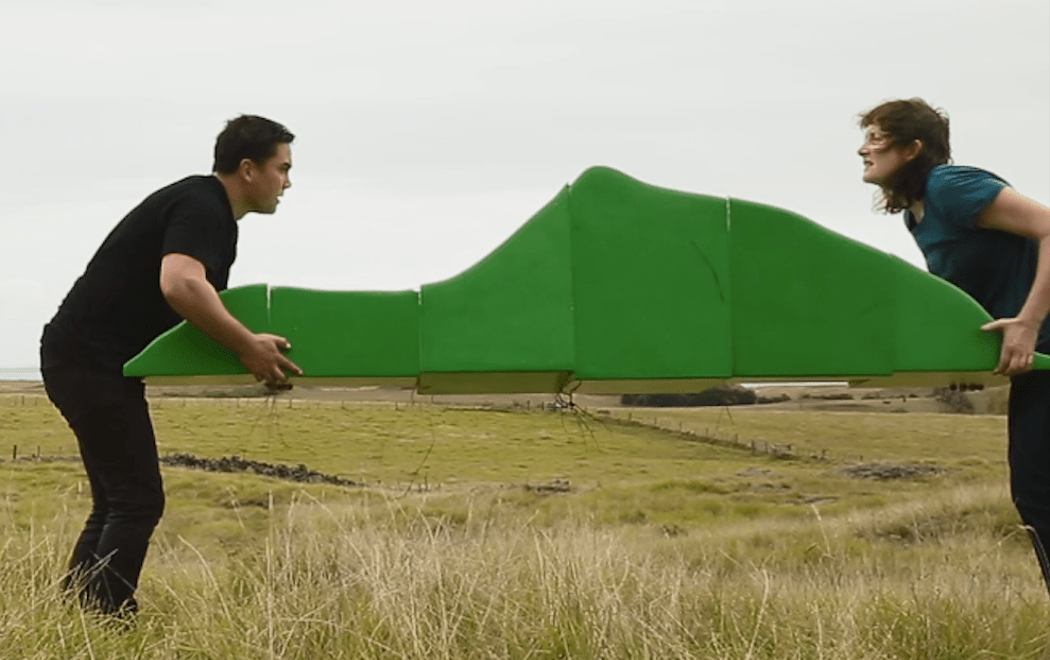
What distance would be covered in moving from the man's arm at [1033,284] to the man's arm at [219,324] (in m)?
1.78

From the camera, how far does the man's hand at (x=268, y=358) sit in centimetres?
242

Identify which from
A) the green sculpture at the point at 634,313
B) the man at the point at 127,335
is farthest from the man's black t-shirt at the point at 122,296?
the green sculpture at the point at 634,313

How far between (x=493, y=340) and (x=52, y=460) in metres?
10.9

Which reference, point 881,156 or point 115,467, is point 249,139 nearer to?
point 115,467

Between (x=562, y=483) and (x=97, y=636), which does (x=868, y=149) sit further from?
(x=562, y=483)

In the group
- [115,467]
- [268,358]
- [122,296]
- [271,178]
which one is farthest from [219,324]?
[115,467]

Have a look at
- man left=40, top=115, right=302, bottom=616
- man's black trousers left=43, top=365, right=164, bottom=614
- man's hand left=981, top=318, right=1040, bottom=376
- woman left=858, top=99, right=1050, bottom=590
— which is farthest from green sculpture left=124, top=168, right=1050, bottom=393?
man's black trousers left=43, top=365, right=164, bottom=614

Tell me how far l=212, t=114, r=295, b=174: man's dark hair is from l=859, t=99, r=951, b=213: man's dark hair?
1642mm

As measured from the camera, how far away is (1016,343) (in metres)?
2.56

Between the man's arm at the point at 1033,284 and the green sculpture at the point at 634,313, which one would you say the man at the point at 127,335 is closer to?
the green sculpture at the point at 634,313

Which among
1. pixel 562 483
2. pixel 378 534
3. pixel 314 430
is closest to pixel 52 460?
pixel 314 430

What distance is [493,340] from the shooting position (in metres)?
2.52

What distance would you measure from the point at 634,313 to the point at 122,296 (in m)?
1.54

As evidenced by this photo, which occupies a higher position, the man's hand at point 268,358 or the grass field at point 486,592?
the man's hand at point 268,358
